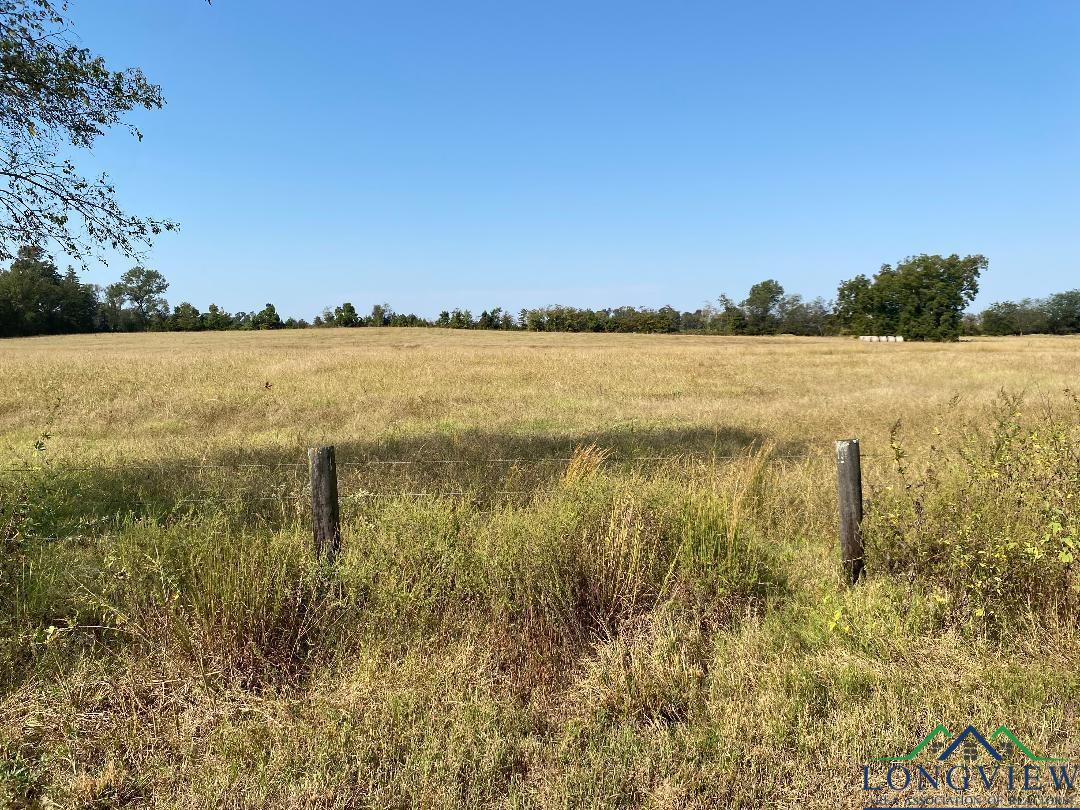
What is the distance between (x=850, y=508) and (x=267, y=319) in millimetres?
97716

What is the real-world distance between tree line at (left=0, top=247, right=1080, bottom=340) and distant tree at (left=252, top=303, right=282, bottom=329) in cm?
15

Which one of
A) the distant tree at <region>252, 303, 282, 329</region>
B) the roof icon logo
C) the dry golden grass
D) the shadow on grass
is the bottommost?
the roof icon logo

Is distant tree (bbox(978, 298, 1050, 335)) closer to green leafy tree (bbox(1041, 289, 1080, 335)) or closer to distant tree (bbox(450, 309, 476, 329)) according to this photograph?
green leafy tree (bbox(1041, 289, 1080, 335))

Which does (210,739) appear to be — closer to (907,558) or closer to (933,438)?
(907,558)

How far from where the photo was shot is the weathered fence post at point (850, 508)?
4500 millimetres

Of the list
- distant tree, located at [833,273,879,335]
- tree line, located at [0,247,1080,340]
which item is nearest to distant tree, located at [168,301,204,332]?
tree line, located at [0,247,1080,340]

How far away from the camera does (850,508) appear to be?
450cm

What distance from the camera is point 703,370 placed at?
88.0 ft

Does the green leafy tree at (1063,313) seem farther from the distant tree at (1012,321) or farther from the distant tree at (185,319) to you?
the distant tree at (185,319)

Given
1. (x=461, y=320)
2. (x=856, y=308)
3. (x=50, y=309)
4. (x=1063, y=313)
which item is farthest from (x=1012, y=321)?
(x=50, y=309)

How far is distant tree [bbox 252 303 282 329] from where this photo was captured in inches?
3580

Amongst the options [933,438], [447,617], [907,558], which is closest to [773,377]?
[933,438]

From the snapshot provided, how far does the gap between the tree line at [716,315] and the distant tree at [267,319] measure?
0.50 ft

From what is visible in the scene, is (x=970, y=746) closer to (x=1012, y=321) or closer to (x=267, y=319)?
(x=267, y=319)
